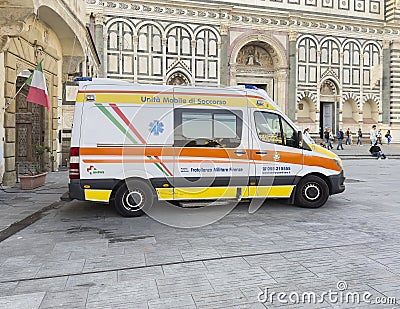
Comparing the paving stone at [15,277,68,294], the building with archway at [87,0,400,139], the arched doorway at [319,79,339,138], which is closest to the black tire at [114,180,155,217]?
the paving stone at [15,277,68,294]

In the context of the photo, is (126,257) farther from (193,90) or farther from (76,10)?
(76,10)

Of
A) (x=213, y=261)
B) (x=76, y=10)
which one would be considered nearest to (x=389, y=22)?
(x=76, y=10)

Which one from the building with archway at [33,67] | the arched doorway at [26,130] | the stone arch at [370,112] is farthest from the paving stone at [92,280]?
the stone arch at [370,112]

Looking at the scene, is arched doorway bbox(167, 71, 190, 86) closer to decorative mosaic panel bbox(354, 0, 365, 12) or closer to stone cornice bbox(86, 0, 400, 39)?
stone cornice bbox(86, 0, 400, 39)

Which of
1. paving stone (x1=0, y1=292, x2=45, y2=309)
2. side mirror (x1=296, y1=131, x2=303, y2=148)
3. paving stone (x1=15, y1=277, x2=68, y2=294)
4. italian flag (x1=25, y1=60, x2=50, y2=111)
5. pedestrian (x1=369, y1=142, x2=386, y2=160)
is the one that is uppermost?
italian flag (x1=25, y1=60, x2=50, y2=111)

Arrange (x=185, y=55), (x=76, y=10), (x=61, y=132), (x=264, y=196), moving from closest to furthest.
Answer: (x=264, y=196) → (x=76, y=10) → (x=61, y=132) → (x=185, y=55)

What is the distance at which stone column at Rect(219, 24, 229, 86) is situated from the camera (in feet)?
103

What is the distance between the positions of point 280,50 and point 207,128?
88.1 feet

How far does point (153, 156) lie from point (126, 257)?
2.82 metres

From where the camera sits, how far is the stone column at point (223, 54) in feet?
103

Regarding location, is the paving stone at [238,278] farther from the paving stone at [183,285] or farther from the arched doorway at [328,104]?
the arched doorway at [328,104]

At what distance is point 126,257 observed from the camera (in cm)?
530

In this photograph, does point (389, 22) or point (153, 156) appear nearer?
point (153, 156)

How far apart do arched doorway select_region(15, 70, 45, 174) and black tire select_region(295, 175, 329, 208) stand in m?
9.17
